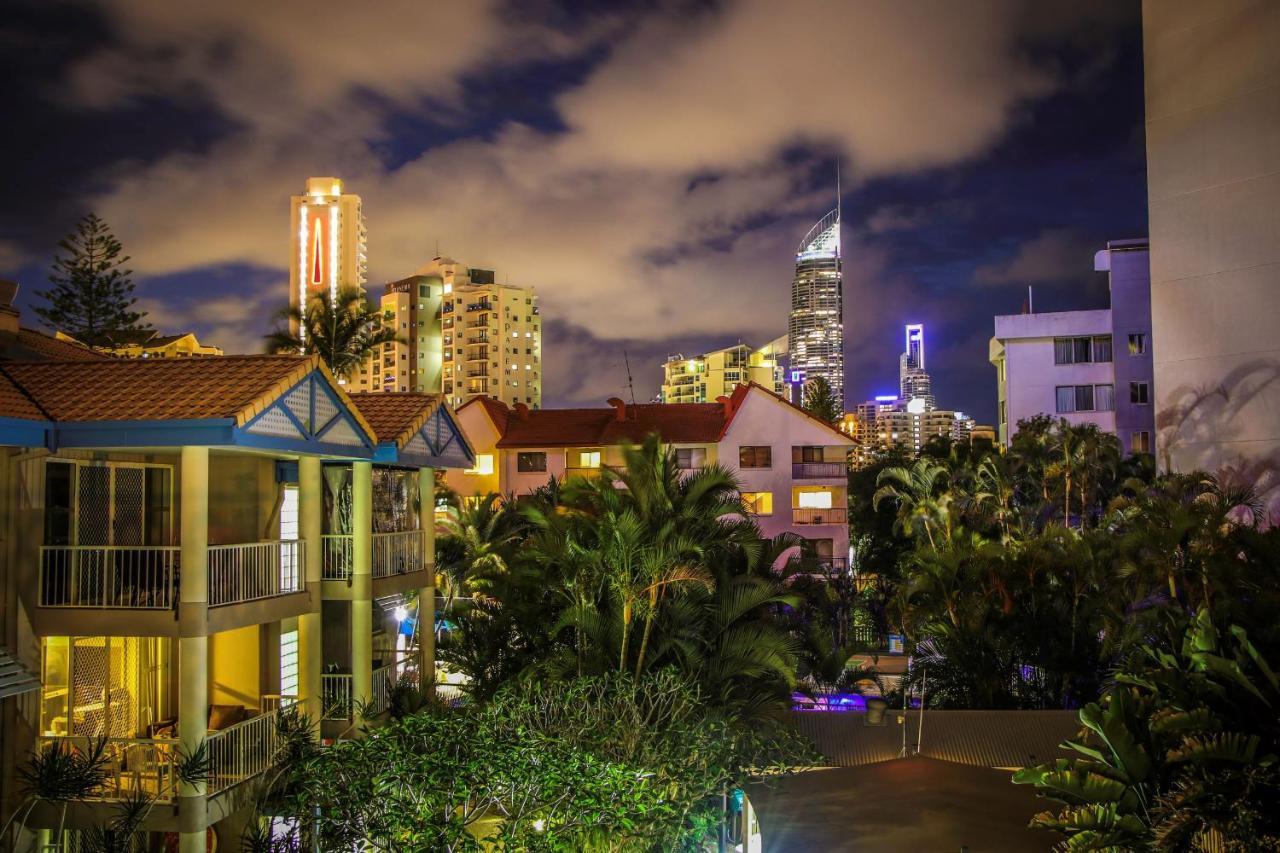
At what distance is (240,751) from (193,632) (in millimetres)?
1931

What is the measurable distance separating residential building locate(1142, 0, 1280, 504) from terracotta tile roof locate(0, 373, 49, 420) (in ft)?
141

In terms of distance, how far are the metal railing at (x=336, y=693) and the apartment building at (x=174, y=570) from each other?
0.18 feet

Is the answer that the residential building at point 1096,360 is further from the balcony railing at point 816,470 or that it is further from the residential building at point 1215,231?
the balcony railing at point 816,470

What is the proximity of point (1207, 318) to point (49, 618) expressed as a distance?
45.4 m

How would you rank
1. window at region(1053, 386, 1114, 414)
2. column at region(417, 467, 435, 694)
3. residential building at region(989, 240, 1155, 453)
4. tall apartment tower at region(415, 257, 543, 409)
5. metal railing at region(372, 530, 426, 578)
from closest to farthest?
metal railing at region(372, 530, 426, 578) < column at region(417, 467, 435, 694) < residential building at region(989, 240, 1155, 453) < window at region(1053, 386, 1114, 414) < tall apartment tower at region(415, 257, 543, 409)

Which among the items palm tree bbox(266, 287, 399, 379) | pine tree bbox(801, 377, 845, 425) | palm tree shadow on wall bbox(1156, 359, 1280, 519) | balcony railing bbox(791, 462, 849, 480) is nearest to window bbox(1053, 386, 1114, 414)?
palm tree shadow on wall bbox(1156, 359, 1280, 519)

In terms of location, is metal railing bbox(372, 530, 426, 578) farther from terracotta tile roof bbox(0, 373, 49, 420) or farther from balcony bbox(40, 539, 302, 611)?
terracotta tile roof bbox(0, 373, 49, 420)

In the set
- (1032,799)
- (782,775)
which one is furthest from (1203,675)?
(782,775)

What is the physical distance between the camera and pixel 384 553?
61.9 ft

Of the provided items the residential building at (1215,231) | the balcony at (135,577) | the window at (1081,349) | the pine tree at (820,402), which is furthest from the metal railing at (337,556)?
the pine tree at (820,402)

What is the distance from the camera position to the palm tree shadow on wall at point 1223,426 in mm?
41969

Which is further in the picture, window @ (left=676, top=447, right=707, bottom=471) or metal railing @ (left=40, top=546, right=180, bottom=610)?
window @ (left=676, top=447, right=707, bottom=471)

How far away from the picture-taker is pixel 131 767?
1356cm

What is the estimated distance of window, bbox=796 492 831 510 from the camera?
170 ft
